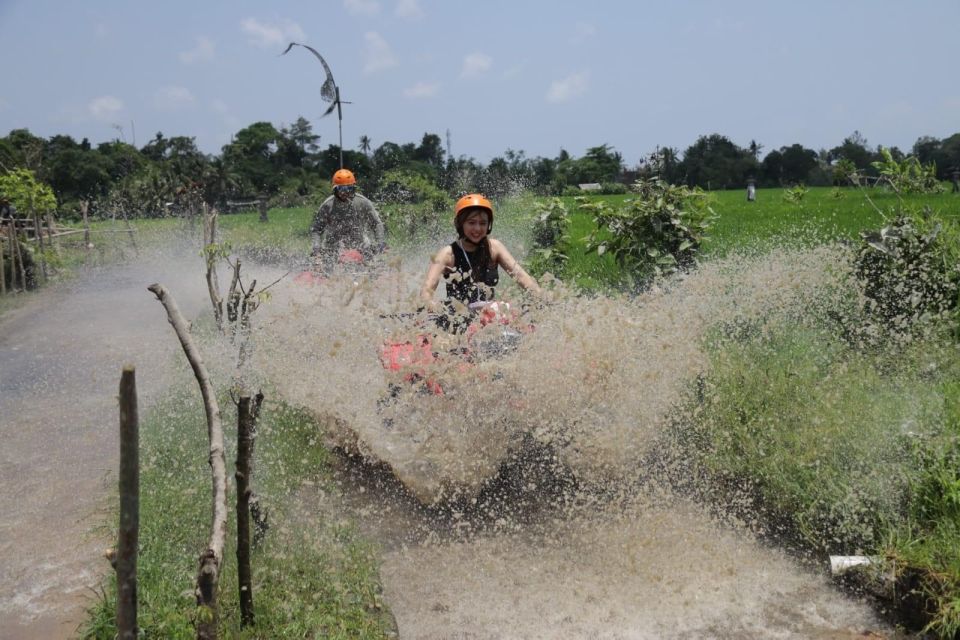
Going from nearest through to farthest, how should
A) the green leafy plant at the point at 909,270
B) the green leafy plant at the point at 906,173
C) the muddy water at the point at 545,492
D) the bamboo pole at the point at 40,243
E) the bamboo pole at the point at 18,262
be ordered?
the muddy water at the point at 545,492 < the green leafy plant at the point at 909,270 < the green leafy plant at the point at 906,173 < the bamboo pole at the point at 18,262 < the bamboo pole at the point at 40,243

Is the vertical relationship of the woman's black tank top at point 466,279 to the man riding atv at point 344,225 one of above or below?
below

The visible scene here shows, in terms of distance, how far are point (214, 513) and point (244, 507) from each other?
27 centimetres

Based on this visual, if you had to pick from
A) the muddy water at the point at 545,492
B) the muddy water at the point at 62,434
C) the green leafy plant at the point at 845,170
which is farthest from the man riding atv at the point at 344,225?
the green leafy plant at the point at 845,170

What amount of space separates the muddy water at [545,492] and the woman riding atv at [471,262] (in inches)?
9.4

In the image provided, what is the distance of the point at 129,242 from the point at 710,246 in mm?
19197

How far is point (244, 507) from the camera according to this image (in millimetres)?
3277

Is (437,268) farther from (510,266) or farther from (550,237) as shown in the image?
(550,237)

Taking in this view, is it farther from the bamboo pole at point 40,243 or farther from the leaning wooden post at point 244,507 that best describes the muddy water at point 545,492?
the bamboo pole at point 40,243

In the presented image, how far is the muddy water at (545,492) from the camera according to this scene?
3.83m

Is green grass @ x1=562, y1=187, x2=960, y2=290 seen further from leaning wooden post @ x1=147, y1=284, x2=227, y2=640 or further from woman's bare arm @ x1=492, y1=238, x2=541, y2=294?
leaning wooden post @ x1=147, y1=284, x2=227, y2=640

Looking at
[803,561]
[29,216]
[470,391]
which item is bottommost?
[803,561]

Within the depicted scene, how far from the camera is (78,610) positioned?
3.67m

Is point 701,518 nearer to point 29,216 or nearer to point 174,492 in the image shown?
point 174,492

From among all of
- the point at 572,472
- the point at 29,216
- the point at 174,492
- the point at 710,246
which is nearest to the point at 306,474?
the point at 174,492
